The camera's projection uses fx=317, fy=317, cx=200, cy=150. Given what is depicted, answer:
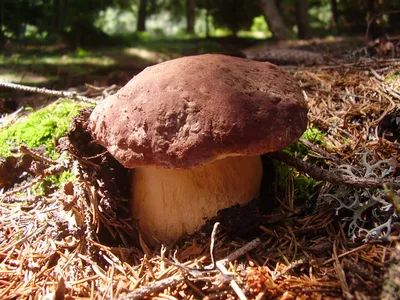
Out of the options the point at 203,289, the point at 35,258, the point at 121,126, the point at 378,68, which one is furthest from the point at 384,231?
the point at 378,68

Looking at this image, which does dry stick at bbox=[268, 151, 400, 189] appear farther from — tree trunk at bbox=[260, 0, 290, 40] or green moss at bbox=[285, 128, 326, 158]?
tree trunk at bbox=[260, 0, 290, 40]

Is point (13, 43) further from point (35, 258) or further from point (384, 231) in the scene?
point (384, 231)

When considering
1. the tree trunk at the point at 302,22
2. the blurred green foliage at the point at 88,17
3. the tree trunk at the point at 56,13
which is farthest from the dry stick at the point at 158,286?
the tree trunk at the point at 302,22

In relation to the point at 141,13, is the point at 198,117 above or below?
below

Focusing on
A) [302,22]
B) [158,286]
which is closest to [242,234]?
[158,286]

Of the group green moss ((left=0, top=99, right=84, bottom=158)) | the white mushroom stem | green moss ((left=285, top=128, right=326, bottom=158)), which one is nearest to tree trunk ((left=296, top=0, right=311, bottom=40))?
green moss ((left=285, top=128, right=326, bottom=158))

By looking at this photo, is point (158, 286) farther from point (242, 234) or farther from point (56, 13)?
point (56, 13)

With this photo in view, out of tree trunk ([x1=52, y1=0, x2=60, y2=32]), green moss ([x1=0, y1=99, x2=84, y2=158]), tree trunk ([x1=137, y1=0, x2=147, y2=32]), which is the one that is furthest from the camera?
tree trunk ([x1=137, y1=0, x2=147, y2=32])
